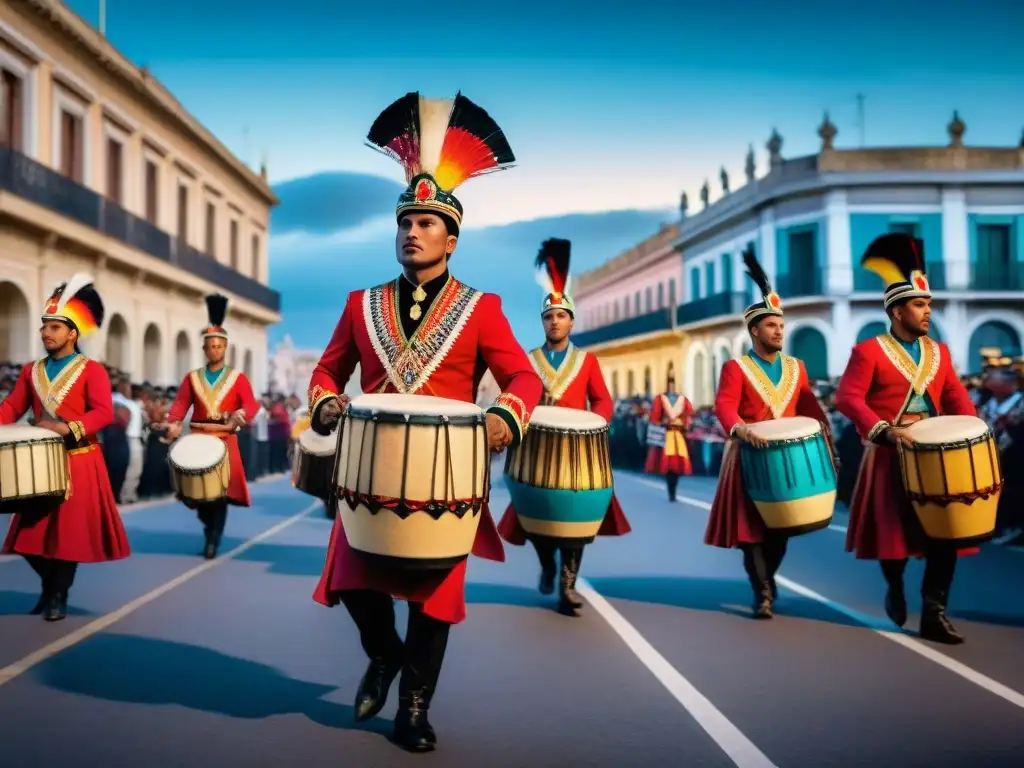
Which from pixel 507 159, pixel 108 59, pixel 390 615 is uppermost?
pixel 108 59

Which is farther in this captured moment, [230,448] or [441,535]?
[230,448]

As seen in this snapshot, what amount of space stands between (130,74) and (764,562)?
25821mm

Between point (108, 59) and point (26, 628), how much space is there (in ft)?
77.2

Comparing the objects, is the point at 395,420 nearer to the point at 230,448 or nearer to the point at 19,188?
the point at 230,448

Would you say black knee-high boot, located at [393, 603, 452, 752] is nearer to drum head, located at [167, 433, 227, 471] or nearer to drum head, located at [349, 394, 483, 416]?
drum head, located at [349, 394, 483, 416]

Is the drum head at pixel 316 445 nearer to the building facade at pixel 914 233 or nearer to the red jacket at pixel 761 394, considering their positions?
the red jacket at pixel 761 394

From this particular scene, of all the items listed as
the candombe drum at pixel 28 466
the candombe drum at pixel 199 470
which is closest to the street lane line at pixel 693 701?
the candombe drum at pixel 28 466

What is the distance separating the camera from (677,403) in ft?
64.4

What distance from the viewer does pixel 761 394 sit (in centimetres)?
796

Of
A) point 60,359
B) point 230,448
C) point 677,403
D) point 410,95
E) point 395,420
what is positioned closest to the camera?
point 395,420

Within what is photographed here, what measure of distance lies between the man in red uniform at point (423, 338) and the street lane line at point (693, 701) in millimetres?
1132

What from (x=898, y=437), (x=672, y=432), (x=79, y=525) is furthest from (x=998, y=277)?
(x=79, y=525)

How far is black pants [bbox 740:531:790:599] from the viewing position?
7755 millimetres

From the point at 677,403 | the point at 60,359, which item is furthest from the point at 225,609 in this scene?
the point at 677,403
